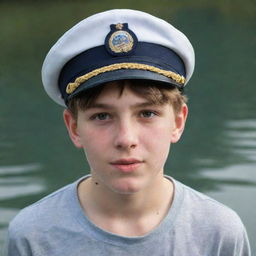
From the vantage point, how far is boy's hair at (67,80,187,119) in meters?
1.58

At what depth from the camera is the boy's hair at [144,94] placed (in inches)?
62.3

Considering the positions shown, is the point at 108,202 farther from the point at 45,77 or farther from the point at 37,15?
the point at 37,15

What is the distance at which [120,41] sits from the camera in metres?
1.64

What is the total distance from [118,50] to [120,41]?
0.08 ft

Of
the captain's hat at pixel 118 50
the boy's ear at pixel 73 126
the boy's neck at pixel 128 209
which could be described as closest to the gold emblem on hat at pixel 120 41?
the captain's hat at pixel 118 50

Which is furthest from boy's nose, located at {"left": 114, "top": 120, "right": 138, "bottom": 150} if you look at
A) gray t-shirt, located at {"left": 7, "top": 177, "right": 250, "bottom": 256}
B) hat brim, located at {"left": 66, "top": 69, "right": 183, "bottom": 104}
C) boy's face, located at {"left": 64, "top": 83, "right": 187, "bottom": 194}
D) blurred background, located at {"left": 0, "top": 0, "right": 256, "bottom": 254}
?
blurred background, located at {"left": 0, "top": 0, "right": 256, "bottom": 254}

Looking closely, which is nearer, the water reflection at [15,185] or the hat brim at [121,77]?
the hat brim at [121,77]

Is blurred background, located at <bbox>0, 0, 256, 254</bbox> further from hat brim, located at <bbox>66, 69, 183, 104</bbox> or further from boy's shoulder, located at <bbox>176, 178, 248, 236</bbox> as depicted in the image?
hat brim, located at <bbox>66, 69, 183, 104</bbox>

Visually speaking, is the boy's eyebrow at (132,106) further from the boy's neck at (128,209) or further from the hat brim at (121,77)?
the boy's neck at (128,209)

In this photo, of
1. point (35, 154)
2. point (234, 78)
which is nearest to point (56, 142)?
point (35, 154)

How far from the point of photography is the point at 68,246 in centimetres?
171

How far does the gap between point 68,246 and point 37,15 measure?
11.8 m

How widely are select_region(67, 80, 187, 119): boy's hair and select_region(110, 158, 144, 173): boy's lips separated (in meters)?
0.15

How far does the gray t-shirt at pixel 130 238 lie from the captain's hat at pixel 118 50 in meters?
0.30
